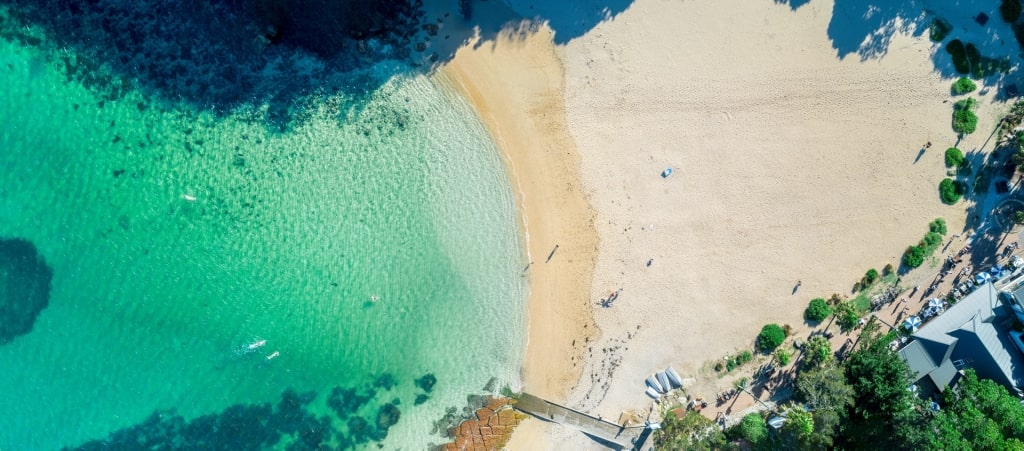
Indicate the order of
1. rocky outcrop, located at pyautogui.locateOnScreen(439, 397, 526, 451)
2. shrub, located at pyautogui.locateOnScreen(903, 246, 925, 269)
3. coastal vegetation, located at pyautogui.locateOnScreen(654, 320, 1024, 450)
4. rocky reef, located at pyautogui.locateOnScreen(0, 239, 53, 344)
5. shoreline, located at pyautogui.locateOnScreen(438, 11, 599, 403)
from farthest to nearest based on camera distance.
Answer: rocky outcrop, located at pyautogui.locateOnScreen(439, 397, 526, 451) < rocky reef, located at pyautogui.locateOnScreen(0, 239, 53, 344) < shoreline, located at pyautogui.locateOnScreen(438, 11, 599, 403) < shrub, located at pyautogui.locateOnScreen(903, 246, 925, 269) < coastal vegetation, located at pyautogui.locateOnScreen(654, 320, 1024, 450)

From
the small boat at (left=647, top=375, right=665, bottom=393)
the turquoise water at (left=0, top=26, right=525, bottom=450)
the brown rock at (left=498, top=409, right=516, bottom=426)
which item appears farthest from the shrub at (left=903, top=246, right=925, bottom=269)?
the brown rock at (left=498, top=409, right=516, bottom=426)

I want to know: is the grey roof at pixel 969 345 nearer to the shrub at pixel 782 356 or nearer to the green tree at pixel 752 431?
the shrub at pixel 782 356

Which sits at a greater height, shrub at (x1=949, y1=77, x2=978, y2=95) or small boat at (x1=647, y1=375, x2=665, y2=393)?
shrub at (x1=949, y1=77, x2=978, y2=95)

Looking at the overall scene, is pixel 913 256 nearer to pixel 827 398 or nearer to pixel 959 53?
pixel 827 398

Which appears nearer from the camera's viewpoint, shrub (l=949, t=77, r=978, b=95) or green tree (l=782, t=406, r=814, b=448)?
green tree (l=782, t=406, r=814, b=448)

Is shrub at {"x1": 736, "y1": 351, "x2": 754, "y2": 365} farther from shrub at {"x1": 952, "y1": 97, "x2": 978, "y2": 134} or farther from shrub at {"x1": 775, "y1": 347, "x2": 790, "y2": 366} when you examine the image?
shrub at {"x1": 952, "y1": 97, "x2": 978, "y2": 134}

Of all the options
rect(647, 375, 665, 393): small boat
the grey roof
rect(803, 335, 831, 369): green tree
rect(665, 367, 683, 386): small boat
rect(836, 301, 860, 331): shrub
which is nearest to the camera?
the grey roof

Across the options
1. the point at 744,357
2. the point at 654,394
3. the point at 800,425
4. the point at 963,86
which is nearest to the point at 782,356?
the point at 744,357
